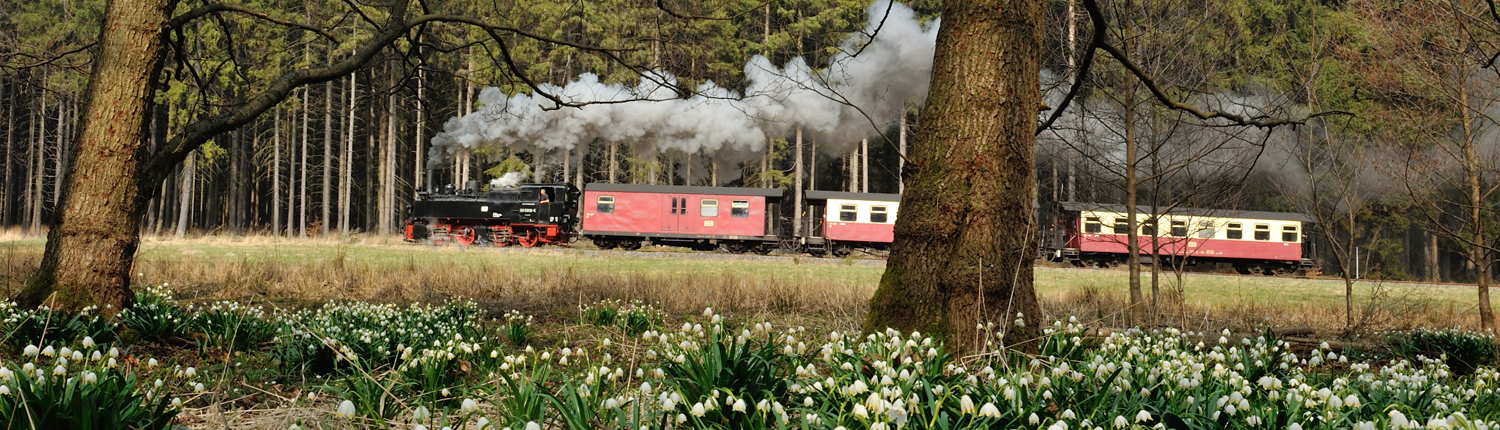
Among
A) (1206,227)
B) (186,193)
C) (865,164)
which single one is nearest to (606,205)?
(865,164)

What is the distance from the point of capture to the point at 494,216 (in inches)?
968

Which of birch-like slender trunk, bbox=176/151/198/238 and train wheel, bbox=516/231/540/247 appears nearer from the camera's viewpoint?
train wheel, bbox=516/231/540/247

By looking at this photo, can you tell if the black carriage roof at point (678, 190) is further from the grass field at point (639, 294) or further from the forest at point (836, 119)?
the grass field at point (639, 294)

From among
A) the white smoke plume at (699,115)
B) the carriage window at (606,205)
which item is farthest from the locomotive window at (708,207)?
the white smoke plume at (699,115)

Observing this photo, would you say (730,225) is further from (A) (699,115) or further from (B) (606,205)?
(A) (699,115)

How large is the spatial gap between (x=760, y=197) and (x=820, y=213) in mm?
2017

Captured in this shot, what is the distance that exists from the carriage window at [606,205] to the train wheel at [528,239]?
190 cm

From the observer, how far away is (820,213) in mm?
25141

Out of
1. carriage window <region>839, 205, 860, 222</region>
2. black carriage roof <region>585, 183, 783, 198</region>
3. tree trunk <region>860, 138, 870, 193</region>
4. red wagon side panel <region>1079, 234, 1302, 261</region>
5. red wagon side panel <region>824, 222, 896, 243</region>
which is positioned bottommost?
red wagon side panel <region>1079, 234, 1302, 261</region>

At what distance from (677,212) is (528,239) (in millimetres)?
4144

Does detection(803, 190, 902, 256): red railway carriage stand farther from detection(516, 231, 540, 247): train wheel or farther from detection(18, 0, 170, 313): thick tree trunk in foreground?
detection(18, 0, 170, 313): thick tree trunk in foreground

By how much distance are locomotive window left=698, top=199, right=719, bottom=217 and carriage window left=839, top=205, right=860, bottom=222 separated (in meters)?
3.25

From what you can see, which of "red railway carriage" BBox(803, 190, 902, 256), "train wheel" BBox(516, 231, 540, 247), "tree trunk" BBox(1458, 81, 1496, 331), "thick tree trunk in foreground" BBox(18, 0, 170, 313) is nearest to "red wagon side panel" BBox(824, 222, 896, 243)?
"red railway carriage" BBox(803, 190, 902, 256)

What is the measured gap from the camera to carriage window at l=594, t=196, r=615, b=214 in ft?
79.6
